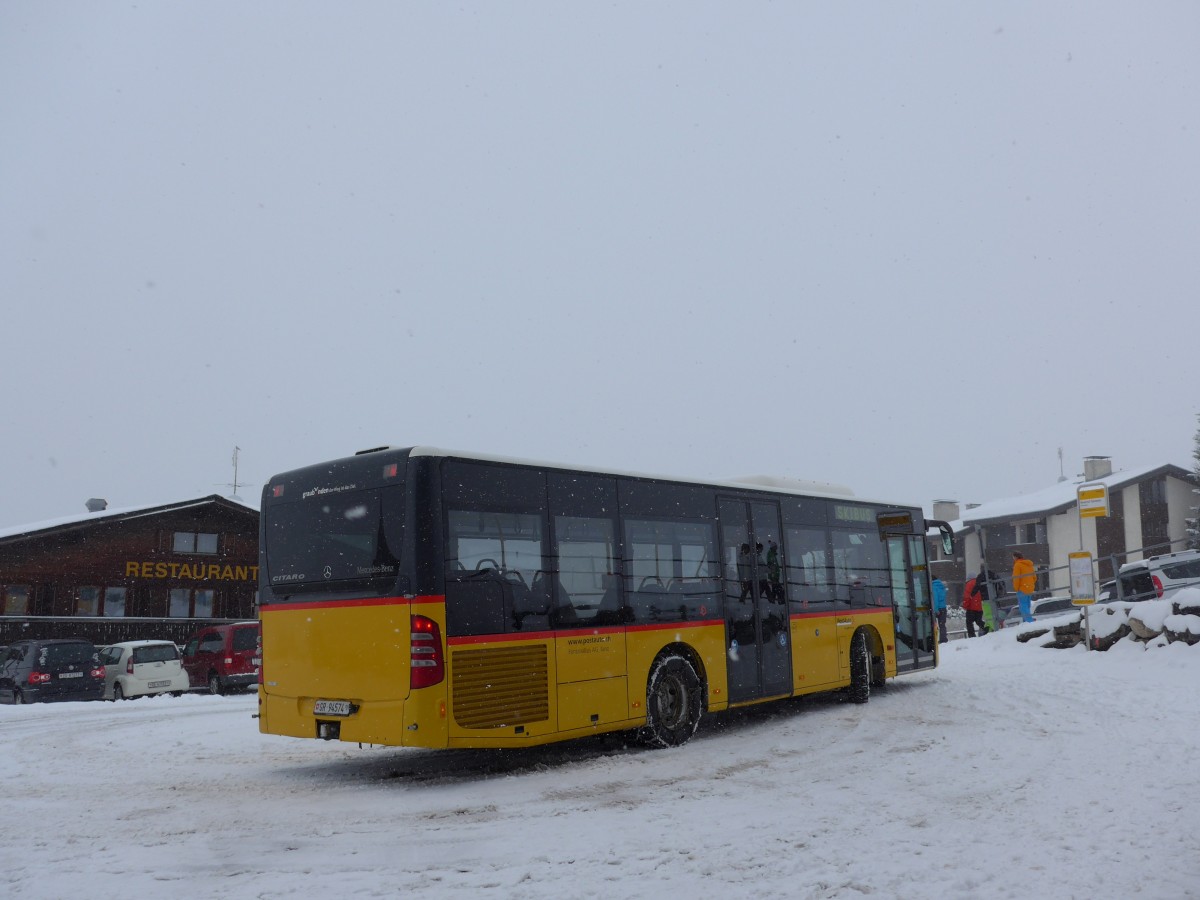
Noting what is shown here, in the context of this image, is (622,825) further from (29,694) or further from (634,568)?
(29,694)

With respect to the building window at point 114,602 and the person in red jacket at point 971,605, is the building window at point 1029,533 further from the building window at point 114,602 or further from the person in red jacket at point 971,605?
the building window at point 114,602

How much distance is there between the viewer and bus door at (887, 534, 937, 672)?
650 inches

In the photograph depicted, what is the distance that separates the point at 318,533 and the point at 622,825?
4.29 m

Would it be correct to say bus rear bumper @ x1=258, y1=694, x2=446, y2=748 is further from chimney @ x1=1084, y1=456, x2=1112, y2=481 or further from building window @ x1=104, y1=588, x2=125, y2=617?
Result: chimney @ x1=1084, y1=456, x2=1112, y2=481

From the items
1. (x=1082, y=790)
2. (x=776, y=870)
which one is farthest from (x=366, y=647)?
(x=1082, y=790)

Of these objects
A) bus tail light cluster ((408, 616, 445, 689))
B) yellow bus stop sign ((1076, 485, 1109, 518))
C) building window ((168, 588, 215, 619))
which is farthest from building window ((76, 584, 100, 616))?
bus tail light cluster ((408, 616, 445, 689))

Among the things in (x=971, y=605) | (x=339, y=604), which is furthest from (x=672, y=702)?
(x=971, y=605)

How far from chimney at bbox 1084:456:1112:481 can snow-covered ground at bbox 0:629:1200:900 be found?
147ft

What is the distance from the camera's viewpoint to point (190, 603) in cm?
4134

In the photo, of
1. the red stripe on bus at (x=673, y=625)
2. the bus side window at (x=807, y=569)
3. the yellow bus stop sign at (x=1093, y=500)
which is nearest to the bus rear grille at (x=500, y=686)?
the red stripe on bus at (x=673, y=625)

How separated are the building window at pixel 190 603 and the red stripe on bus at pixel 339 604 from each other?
33.1 m

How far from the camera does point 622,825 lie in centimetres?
737

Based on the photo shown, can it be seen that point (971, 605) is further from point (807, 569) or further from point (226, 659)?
point (226, 659)

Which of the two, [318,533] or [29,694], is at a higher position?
[318,533]
